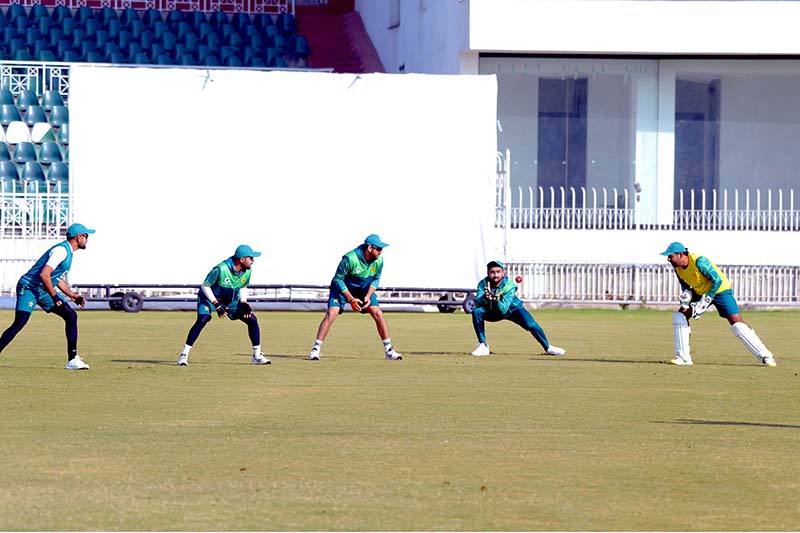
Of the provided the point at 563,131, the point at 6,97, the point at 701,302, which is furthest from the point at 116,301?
the point at 701,302

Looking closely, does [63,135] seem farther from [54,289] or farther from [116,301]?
[54,289]

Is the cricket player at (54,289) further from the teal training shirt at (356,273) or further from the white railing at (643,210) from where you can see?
the white railing at (643,210)

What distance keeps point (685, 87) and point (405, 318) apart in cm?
1050

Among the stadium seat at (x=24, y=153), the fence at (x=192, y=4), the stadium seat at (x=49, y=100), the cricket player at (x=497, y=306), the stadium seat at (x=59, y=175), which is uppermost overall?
the fence at (x=192, y=4)

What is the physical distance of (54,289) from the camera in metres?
17.5

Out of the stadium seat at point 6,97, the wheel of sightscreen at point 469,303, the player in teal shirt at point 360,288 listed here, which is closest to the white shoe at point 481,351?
the player in teal shirt at point 360,288

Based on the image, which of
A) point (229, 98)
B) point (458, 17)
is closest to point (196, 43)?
point (458, 17)

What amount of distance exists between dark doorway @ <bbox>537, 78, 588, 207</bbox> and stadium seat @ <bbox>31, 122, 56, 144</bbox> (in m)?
11.7

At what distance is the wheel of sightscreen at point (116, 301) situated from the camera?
31016 millimetres

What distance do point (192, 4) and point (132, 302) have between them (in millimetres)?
17957

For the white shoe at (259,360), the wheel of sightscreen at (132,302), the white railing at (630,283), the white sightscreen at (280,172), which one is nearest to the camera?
→ the white shoe at (259,360)

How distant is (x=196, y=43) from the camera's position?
4362cm

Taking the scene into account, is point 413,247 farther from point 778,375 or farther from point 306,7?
point 306,7

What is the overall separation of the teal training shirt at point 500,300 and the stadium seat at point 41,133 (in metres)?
19.9
